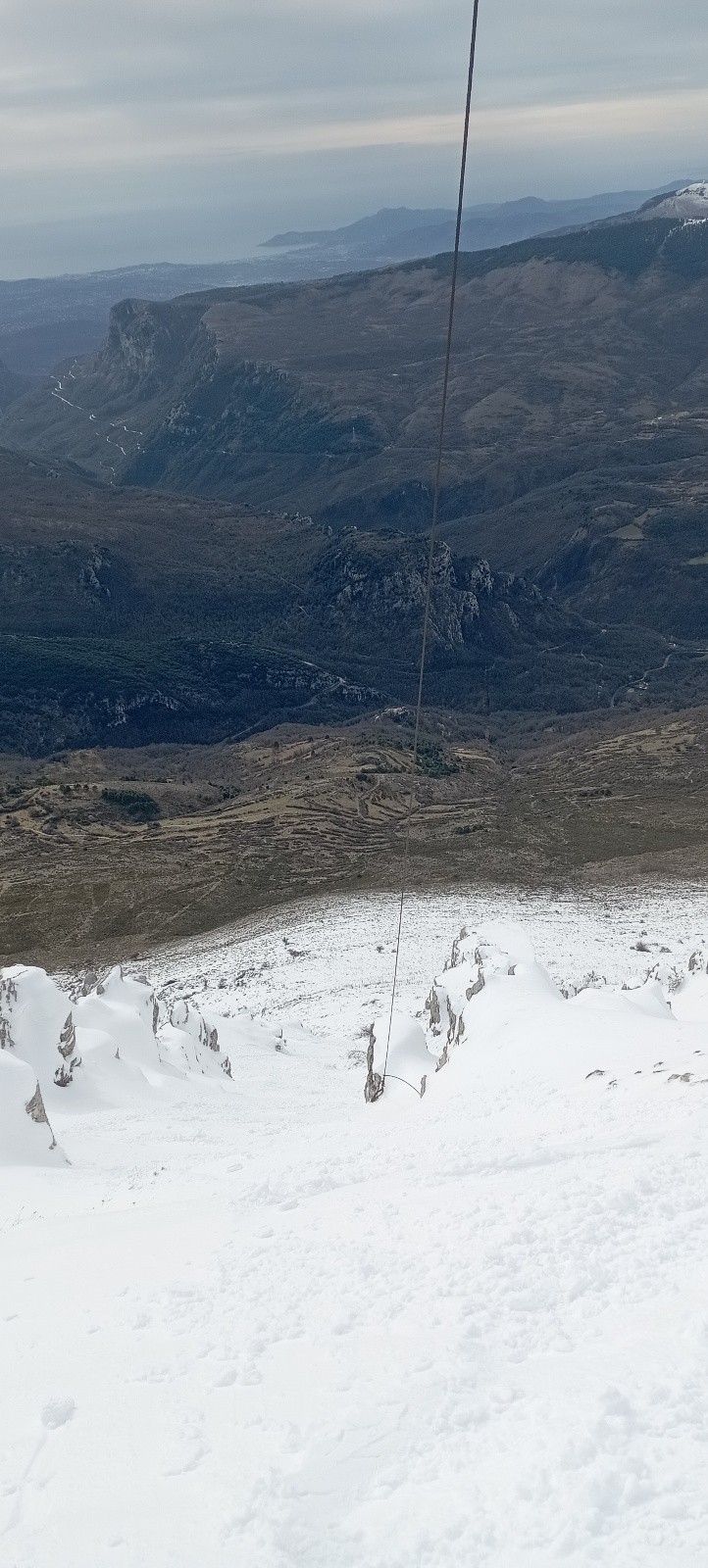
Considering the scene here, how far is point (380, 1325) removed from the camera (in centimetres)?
1081

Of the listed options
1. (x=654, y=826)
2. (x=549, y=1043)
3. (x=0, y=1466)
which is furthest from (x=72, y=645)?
(x=0, y=1466)

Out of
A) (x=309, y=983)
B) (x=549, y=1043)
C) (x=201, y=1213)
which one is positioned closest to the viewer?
(x=201, y=1213)

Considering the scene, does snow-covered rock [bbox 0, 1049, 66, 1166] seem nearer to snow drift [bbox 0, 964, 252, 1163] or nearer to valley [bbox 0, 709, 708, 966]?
snow drift [bbox 0, 964, 252, 1163]

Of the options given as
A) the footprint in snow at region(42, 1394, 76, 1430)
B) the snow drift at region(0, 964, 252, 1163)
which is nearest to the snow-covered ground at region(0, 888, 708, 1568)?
the footprint in snow at region(42, 1394, 76, 1430)

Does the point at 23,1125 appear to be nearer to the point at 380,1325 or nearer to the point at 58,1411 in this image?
the point at 58,1411

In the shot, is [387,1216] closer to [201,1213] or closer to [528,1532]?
[201,1213]

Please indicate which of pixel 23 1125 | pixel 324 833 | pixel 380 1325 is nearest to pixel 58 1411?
pixel 380 1325

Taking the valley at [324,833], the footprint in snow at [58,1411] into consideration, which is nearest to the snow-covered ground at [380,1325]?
the footprint in snow at [58,1411]

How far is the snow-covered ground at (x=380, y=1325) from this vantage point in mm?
8492

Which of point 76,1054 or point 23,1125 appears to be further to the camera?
point 76,1054

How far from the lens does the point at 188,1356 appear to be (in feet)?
35.6

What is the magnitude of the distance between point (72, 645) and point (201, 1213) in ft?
461

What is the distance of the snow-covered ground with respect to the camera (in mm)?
8492

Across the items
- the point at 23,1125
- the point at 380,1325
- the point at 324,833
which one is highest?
the point at 380,1325
